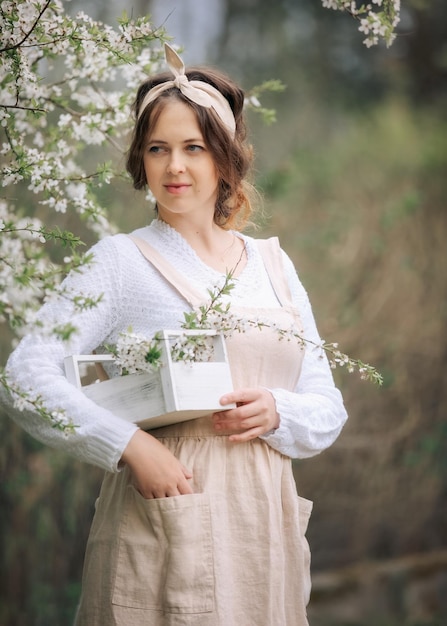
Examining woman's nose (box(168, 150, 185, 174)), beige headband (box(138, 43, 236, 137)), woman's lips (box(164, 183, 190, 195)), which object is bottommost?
woman's lips (box(164, 183, 190, 195))

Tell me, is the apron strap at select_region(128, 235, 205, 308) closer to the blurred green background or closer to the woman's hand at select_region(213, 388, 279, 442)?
the woman's hand at select_region(213, 388, 279, 442)

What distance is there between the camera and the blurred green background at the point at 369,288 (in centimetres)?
507

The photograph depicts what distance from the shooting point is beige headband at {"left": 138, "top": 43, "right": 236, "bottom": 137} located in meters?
2.01

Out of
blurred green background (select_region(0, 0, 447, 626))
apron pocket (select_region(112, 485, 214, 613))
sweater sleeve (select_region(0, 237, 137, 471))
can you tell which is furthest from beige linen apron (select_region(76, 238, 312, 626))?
blurred green background (select_region(0, 0, 447, 626))

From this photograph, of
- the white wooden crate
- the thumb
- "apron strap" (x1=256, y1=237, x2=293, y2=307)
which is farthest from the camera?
"apron strap" (x1=256, y1=237, x2=293, y2=307)

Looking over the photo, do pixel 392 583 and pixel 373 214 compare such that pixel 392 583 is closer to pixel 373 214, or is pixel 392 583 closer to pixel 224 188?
pixel 373 214

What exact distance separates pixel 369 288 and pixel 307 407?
3.33m

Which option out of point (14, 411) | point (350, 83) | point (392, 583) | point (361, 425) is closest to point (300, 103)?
point (350, 83)

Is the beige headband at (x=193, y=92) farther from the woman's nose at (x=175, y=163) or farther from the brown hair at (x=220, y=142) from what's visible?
the woman's nose at (x=175, y=163)

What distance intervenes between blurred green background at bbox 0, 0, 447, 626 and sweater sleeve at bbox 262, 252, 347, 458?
7.92ft

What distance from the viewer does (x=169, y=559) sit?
5.95ft

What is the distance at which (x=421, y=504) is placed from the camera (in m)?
→ 5.27

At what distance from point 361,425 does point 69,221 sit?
2.33 metres

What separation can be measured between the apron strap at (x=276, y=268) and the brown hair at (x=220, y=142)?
102 millimetres
